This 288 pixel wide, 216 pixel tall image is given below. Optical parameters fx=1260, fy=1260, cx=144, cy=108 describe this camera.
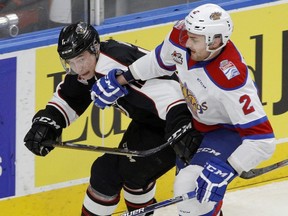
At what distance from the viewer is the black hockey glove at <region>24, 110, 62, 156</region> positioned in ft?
20.7

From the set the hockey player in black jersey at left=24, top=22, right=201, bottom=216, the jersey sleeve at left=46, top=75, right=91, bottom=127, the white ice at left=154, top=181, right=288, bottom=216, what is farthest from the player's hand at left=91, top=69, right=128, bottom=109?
the white ice at left=154, top=181, right=288, bottom=216

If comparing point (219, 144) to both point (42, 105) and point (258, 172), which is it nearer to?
point (258, 172)

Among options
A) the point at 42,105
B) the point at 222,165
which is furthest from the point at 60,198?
the point at 222,165

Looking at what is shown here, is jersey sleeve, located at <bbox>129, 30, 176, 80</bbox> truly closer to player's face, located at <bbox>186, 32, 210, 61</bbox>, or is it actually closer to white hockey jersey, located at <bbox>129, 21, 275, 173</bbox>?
white hockey jersey, located at <bbox>129, 21, 275, 173</bbox>

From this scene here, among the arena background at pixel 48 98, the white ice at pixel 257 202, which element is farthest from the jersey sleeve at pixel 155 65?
the white ice at pixel 257 202

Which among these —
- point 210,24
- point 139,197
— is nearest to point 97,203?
point 139,197

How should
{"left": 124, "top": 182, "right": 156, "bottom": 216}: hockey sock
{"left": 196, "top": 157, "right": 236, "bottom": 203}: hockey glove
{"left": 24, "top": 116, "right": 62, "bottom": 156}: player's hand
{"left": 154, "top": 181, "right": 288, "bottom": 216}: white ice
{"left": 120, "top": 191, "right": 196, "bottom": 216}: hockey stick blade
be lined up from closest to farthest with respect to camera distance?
{"left": 196, "top": 157, "right": 236, "bottom": 203}: hockey glove
{"left": 120, "top": 191, "right": 196, "bottom": 216}: hockey stick blade
{"left": 24, "top": 116, "right": 62, "bottom": 156}: player's hand
{"left": 124, "top": 182, "right": 156, "bottom": 216}: hockey sock
{"left": 154, "top": 181, "right": 288, "bottom": 216}: white ice

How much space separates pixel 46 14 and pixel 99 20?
12.0 inches

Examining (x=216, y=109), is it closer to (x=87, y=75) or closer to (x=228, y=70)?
(x=228, y=70)

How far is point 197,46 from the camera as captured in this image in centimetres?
567

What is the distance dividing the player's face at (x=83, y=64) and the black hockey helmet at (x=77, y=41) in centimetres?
3

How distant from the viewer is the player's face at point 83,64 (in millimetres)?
6102

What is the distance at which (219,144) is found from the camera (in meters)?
5.85

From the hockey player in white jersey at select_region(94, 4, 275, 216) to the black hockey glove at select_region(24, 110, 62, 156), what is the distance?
0.79m
